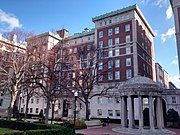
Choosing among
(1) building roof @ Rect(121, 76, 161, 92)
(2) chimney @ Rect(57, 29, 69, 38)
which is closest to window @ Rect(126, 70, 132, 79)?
(1) building roof @ Rect(121, 76, 161, 92)

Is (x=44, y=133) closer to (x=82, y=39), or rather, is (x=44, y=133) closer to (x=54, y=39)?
(x=82, y=39)

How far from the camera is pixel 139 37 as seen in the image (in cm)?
4866

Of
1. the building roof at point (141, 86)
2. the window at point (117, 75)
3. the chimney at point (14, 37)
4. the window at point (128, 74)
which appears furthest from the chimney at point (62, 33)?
the building roof at point (141, 86)

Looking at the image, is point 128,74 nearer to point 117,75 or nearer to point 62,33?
point 117,75

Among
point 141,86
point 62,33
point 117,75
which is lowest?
point 141,86

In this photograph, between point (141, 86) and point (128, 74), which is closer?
point (141, 86)

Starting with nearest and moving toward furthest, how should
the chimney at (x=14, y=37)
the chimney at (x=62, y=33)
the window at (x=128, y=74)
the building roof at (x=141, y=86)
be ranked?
the building roof at (x=141, y=86), the chimney at (x=14, y=37), the window at (x=128, y=74), the chimney at (x=62, y=33)

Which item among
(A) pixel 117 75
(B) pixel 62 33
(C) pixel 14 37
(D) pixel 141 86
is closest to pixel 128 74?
(A) pixel 117 75

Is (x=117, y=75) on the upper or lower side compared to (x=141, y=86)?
upper

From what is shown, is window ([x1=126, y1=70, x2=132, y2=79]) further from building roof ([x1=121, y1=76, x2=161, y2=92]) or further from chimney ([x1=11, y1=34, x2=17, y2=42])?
chimney ([x1=11, y1=34, x2=17, y2=42])

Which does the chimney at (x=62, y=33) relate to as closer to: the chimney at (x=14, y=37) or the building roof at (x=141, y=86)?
the chimney at (x=14, y=37)

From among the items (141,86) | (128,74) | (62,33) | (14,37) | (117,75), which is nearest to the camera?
(141,86)

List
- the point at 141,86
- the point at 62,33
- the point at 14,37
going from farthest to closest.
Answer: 1. the point at 62,33
2. the point at 14,37
3. the point at 141,86

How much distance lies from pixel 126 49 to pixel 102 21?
1225 centimetres
